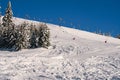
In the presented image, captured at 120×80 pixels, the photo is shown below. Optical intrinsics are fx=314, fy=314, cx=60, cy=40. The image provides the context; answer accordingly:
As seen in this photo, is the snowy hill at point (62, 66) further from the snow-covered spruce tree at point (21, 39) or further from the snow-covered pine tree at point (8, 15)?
the snow-covered pine tree at point (8, 15)

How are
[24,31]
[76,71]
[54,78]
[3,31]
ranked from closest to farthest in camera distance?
1. [54,78]
2. [76,71]
3. [24,31]
4. [3,31]

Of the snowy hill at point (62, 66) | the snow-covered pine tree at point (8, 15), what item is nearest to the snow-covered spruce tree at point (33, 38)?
the snowy hill at point (62, 66)

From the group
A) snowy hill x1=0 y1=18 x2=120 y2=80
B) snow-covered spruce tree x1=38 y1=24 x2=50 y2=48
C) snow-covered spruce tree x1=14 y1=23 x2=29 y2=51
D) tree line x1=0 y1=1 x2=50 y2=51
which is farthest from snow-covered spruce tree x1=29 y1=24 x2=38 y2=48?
snowy hill x1=0 y1=18 x2=120 y2=80

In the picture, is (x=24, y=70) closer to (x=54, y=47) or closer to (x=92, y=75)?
(x=92, y=75)

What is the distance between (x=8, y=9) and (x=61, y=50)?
26.4m

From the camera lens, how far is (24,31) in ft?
159

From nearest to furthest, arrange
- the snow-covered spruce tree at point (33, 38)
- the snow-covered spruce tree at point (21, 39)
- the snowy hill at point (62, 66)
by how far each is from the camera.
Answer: the snowy hill at point (62, 66) → the snow-covered spruce tree at point (21, 39) → the snow-covered spruce tree at point (33, 38)

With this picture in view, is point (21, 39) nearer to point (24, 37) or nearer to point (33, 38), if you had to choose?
point (24, 37)

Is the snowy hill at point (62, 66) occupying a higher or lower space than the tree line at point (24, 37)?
lower

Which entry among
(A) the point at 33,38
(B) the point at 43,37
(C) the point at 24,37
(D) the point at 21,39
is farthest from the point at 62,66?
(A) the point at 33,38

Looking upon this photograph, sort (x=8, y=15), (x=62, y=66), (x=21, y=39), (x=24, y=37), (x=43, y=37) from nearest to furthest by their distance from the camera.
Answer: (x=62, y=66), (x=21, y=39), (x=24, y=37), (x=43, y=37), (x=8, y=15)

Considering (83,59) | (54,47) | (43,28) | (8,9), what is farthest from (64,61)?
(8,9)

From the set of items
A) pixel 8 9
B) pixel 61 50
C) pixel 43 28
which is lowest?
pixel 61 50

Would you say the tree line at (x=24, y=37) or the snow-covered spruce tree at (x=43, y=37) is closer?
the tree line at (x=24, y=37)
